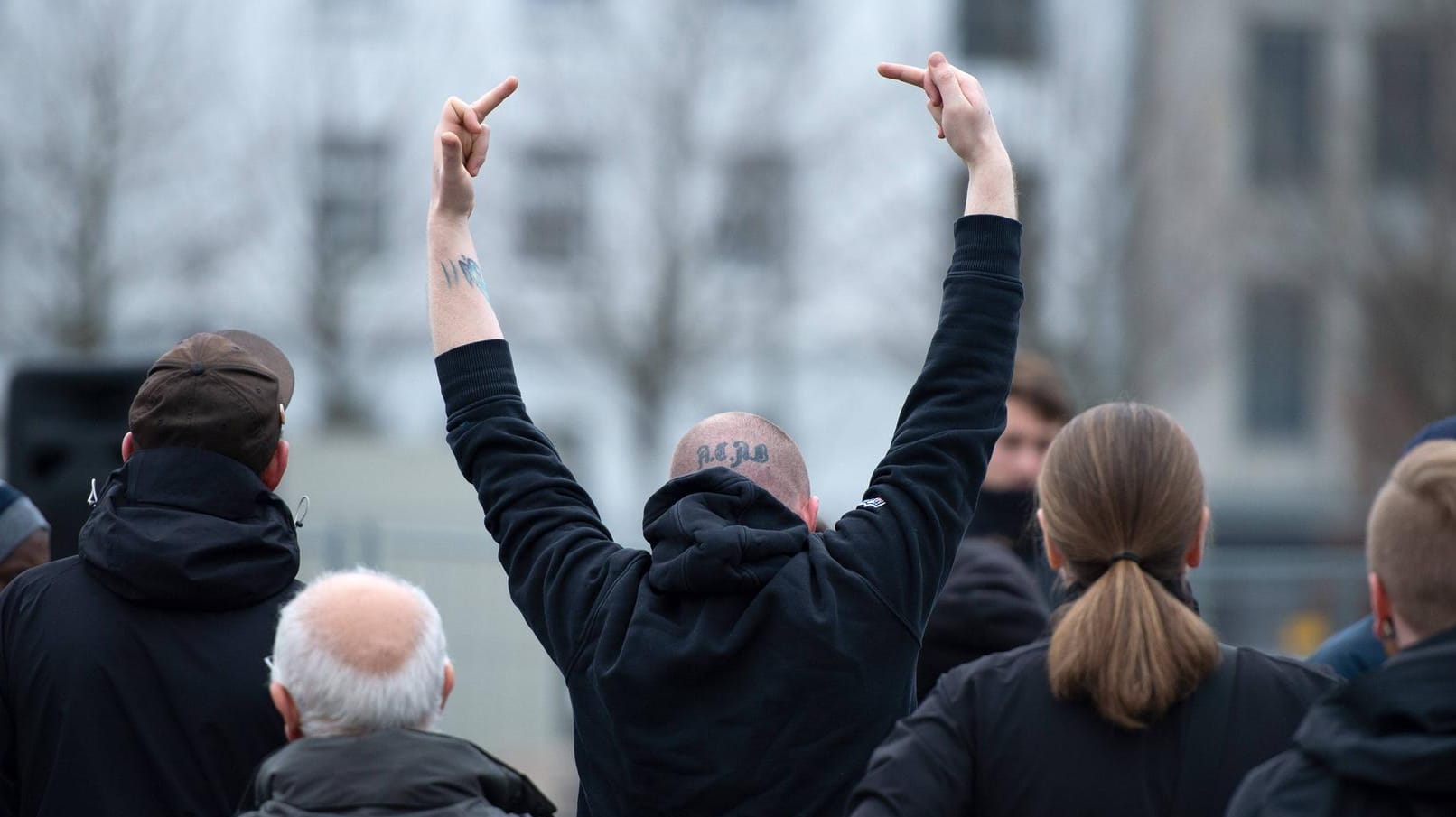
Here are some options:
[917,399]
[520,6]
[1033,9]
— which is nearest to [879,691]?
[917,399]

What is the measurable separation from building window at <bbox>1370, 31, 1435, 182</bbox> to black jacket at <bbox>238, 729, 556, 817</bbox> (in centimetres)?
1612

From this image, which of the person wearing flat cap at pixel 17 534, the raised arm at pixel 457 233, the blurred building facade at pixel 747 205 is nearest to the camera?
the raised arm at pixel 457 233

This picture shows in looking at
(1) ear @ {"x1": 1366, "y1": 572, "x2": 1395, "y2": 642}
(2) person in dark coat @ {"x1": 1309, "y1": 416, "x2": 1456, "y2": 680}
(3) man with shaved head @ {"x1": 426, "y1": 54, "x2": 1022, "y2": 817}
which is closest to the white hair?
(3) man with shaved head @ {"x1": 426, "y1": 54, "x2": 1022, "y2": 817}

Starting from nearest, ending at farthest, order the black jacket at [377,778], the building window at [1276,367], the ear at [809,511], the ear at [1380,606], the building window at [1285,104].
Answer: the ear at [1380,606] < the black jacket at [377,778] < the ear at [809,511] < the building window at [1285,104] < the building window at [1276,367]

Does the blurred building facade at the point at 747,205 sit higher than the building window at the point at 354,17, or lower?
lower

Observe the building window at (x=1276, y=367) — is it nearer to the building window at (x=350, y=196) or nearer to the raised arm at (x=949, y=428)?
the building window at (x=350, y=196)

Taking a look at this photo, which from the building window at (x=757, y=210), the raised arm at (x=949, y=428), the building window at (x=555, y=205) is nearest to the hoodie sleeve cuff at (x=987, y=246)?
the raised arm at (x=949, y=428)

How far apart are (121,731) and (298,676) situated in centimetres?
58

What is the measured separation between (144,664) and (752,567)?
3.75ft

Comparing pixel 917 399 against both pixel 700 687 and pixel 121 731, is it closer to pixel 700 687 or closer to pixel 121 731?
pixel 700 687

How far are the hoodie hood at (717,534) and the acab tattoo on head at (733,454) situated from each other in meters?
0.07

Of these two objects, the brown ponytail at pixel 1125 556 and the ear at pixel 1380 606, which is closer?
the ear at pixel 1380 606

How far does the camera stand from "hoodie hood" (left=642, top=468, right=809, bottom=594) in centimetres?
256

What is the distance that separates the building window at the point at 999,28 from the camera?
55.5 feet
